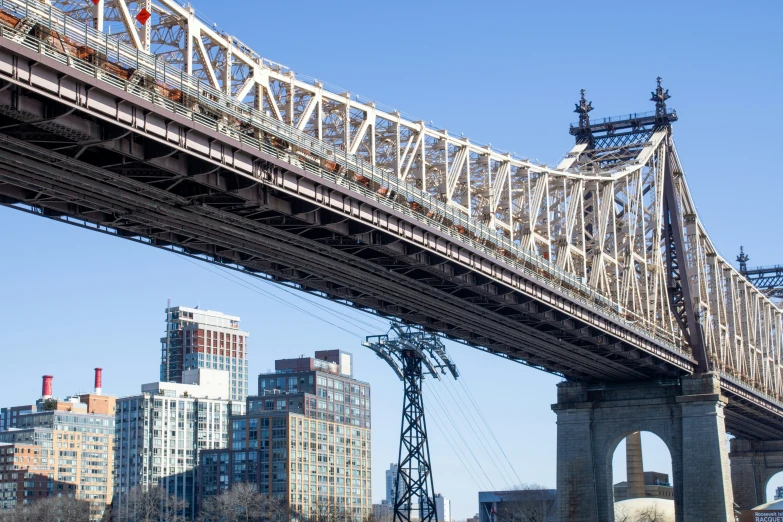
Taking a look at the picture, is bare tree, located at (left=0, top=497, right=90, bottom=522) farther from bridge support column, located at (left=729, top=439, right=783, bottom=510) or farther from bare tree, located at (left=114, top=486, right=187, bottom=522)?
bridge support column, located at (left=729, top=439, right=783, bottom=510)

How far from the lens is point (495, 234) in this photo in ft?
229

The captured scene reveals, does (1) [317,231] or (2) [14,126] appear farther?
(1) [317,231]

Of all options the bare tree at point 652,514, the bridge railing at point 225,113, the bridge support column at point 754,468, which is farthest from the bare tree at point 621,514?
the bridge railing at point 225,113

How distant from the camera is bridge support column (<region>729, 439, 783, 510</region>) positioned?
163250 millimetres

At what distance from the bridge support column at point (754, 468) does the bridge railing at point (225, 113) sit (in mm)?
101123

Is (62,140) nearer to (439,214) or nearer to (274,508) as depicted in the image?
(439,214)

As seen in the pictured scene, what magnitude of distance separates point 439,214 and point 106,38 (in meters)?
26.3

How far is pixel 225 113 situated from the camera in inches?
1850

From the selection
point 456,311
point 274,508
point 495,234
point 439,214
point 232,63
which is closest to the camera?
point 232,63

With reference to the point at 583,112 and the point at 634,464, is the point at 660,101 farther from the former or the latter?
the point at 634,464

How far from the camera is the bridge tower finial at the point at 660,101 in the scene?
108 meters

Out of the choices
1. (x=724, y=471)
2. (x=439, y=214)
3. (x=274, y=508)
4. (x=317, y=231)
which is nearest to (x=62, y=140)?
(x=317, y=231)

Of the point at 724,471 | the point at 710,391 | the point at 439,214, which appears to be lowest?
the point at 724,471

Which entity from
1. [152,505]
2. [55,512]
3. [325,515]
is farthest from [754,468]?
[55,512]
